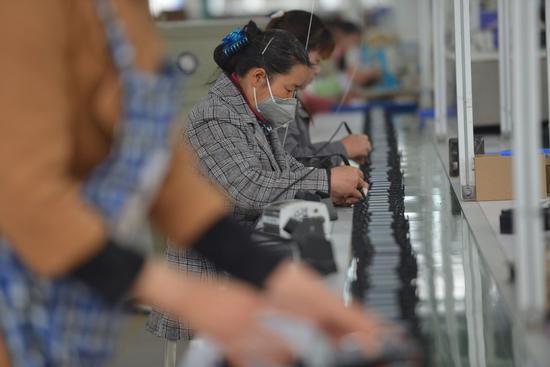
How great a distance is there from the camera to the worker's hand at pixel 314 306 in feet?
3.63

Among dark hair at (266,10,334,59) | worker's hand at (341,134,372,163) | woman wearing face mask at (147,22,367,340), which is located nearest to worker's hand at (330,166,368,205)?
woman wearing face mask at (147,22,367,340)

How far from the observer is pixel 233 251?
1.18 meters

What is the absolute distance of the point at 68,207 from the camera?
1027 mm

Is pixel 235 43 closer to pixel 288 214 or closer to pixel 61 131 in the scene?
pixel 288 214

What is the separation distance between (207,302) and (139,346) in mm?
4067

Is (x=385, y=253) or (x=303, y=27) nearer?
(x=385, y=253)

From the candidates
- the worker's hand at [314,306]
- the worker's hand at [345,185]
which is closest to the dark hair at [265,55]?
the worker's hand at [345,185]

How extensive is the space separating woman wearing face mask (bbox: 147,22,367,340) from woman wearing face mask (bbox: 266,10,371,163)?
35cm

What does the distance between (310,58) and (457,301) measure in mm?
1421

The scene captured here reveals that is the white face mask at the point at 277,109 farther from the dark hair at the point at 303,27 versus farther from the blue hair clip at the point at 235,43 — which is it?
the dark hair at the point at 303,27

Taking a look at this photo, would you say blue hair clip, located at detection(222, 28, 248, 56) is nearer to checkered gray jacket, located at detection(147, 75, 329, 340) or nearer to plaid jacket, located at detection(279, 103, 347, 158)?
checkered gray jacket, located at detection(147, 75, 329, 340)

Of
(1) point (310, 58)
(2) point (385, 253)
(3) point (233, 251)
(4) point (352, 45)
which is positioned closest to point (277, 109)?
(1) point (310, 58)

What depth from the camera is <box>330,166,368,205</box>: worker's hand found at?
8.84ft

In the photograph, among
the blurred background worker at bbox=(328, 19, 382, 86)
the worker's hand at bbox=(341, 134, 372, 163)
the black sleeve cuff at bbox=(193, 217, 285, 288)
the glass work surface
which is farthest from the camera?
the blurred background worker at bbox=(328, 19, 382, 86)
